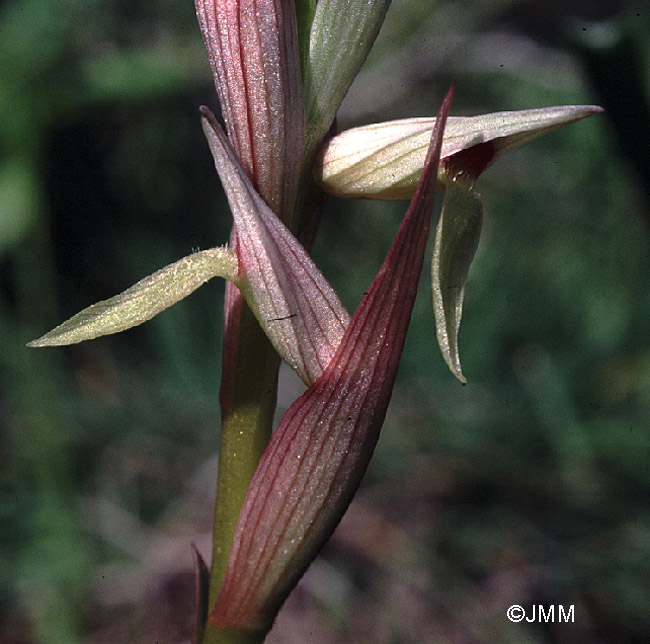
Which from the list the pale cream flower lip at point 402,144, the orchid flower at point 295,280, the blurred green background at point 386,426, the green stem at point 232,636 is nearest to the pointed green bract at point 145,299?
the orchid flower at point 295,280

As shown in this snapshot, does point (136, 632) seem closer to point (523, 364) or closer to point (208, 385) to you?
point (208, 385)

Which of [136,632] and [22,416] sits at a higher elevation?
[22,416]

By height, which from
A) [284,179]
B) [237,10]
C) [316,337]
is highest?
[237,10]

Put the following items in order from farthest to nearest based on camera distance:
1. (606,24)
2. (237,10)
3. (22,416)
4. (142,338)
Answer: (142,338) → (22,416) → (606,24) → (237,10)

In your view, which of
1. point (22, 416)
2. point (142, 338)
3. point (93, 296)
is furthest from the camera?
point (93, 296)

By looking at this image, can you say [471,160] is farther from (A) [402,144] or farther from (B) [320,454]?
(B) [320,454]

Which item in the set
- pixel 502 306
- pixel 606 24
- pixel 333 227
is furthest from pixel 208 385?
pixel 606 24

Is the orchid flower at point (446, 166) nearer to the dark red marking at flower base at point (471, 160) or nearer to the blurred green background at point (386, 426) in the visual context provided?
the dark red marking at flower base at point (471, 160)
